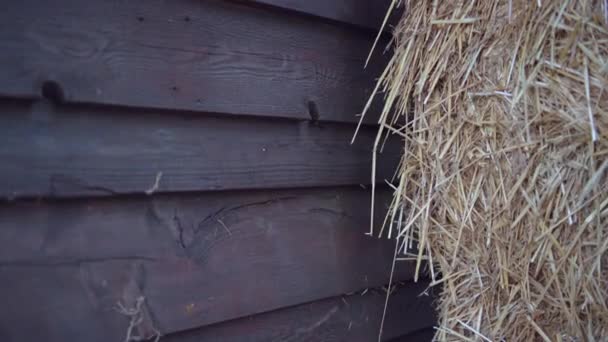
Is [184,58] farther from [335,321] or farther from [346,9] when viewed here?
[335,321]

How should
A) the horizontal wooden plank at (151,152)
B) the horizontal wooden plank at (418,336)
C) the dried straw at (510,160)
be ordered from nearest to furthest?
the horizontal wooden plank at (151,152)
the dried straw at (510,160)
the horizontal wooden plank at (418,336)

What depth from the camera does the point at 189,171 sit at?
3.43 feet

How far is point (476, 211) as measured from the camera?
4.06ft

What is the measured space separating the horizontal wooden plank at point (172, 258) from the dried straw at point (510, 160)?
22 cm

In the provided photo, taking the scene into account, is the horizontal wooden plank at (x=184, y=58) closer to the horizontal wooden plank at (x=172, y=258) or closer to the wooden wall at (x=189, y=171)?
the wooden wall at (x=189, y=171)

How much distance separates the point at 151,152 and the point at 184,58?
0.19m

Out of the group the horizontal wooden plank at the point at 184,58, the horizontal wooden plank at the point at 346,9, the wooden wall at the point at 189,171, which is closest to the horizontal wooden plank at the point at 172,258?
the wooden wall at the point at 189,171

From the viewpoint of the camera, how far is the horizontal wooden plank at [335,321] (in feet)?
3.71

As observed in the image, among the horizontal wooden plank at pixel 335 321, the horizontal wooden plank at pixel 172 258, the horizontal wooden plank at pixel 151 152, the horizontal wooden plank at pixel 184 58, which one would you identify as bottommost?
the horizontal wooden plank at pixel 335 321

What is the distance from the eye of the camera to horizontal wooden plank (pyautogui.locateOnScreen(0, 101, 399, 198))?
85 cm

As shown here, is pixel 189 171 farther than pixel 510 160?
No

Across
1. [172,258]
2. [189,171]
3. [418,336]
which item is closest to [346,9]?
[189,171]

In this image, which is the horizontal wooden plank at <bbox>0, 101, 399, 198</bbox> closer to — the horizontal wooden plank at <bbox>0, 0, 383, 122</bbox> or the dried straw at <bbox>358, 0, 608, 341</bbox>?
the horizontal wooden plank at <bbox>0, 0, 383, 122</bbox>

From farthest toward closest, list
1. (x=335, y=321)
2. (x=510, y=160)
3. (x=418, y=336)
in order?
(x=418, y=336) < (x=335, y=321) < (x=510, y=160)
